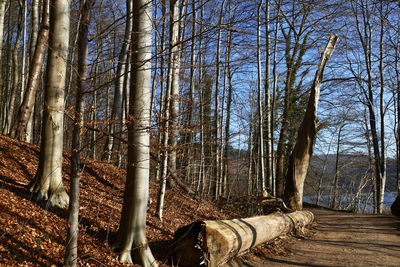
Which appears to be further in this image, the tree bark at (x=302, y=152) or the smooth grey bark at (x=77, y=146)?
the tree bark at (x=302, y=152)

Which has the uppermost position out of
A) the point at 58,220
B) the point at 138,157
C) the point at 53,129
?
the point at 53,129

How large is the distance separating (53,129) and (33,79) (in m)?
4.10

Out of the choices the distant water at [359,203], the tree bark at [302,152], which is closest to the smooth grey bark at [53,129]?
the tree bark at [302,152]

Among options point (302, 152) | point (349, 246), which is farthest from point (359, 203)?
point (349, 246)

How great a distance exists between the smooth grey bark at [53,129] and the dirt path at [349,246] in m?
4.14

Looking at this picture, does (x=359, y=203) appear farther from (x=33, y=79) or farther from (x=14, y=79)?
(x=14, y=79)

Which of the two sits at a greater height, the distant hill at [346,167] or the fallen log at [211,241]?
the distant hill at [346,167]

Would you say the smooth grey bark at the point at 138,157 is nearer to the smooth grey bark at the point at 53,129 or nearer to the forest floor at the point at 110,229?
the forest floor at the point at 110,229

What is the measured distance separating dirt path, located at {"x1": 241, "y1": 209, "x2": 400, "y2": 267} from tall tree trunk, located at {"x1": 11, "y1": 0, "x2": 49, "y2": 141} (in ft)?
24.6

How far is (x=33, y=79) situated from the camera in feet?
28.5

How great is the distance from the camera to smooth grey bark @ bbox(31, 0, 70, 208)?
5363 mm

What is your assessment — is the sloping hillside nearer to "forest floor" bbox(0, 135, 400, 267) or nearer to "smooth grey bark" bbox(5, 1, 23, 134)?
"forest floor" bbox(0, 135, 400, 267)

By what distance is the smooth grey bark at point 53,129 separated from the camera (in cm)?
536

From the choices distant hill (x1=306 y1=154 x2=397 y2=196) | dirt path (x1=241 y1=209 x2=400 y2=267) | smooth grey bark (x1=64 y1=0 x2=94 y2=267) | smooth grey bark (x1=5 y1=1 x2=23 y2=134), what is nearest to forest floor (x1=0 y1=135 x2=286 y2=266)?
smooth grey bark (x1=64 y1=0 x2=94 y2=267)
